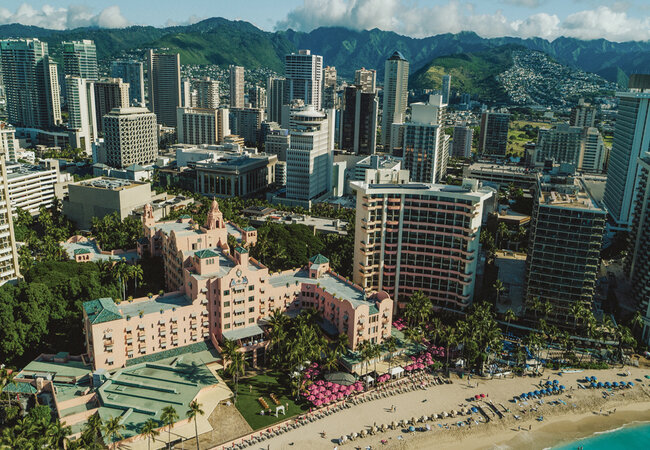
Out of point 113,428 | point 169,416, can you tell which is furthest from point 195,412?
point 113,428

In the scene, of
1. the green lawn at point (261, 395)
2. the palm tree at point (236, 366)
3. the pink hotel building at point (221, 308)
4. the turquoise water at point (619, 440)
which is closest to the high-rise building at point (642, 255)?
the turquoise water at point (619, 440)

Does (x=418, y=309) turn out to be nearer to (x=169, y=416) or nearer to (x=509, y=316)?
(x=509, y=316)

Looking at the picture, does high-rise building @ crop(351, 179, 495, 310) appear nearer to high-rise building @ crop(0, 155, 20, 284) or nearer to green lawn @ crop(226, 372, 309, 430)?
green lawn @ crop(226, 372, 309, 430)

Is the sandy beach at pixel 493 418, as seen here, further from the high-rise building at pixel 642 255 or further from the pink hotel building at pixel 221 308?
the high-rise building at pixel 642 255

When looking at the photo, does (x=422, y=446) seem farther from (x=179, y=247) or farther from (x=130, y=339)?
(x=179, y=247)

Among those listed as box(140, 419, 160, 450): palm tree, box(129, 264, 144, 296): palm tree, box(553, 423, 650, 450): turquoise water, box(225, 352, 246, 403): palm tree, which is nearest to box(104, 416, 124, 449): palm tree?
box(140, 419, 160, 450): palm tree
